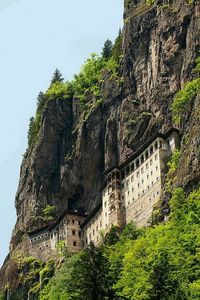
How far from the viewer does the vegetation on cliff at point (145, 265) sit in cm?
6412

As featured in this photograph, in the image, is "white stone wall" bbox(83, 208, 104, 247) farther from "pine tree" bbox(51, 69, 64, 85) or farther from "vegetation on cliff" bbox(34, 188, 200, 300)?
"pine tree" bbox(51, 69, 64, 85)

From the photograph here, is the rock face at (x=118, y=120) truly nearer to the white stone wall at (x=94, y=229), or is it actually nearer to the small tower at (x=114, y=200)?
the white stone wall at (x=94, y=229)

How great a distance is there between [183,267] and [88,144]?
56.5 metres

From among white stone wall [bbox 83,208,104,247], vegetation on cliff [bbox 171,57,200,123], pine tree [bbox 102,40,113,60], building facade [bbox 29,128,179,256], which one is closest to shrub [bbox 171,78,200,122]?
vegetation on cliff [bbox 171,57,200,123]

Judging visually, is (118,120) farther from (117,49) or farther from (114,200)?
(117,49)

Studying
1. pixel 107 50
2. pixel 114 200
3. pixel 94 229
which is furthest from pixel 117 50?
pixel 114 200

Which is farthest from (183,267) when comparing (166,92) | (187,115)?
(166,92)

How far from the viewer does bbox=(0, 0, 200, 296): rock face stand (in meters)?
116

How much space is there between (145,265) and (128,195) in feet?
87.1

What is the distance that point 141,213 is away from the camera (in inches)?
4087

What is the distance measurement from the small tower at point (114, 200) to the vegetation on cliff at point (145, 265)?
264cm

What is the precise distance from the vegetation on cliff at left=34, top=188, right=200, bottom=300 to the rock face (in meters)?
11.2

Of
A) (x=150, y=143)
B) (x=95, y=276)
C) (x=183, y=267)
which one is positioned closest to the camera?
(x=95, y=276)

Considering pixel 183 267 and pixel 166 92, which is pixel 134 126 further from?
pixel 183 267
